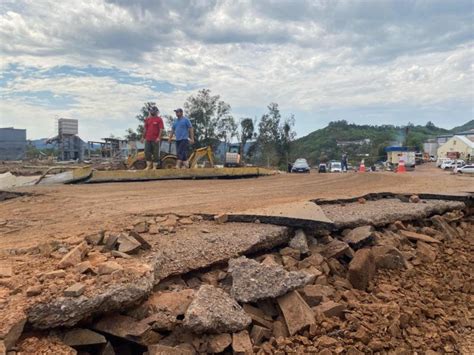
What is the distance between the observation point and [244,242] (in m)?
3.88

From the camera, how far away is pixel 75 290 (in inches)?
99.7

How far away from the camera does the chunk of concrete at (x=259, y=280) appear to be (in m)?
3.15

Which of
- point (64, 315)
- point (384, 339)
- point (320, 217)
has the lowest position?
point (384, 339)

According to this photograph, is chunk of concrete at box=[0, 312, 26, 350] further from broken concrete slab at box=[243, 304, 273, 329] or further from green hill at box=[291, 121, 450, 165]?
green hill at box=[291, 121, 450, 165]

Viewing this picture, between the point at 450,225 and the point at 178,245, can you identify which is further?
the point at 450,225

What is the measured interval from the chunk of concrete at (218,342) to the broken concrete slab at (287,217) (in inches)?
72.1

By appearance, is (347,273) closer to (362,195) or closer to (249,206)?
(249,206)

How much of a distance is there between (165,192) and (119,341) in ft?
15.2

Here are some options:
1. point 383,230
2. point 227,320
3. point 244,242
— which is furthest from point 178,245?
point 383,230

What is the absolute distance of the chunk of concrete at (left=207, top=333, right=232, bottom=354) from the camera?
2.68 metres

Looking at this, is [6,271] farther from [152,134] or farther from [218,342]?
[152,134]

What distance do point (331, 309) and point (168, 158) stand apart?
977cm

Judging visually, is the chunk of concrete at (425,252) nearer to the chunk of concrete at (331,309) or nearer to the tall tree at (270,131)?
the chunk of concrete at (331,309)

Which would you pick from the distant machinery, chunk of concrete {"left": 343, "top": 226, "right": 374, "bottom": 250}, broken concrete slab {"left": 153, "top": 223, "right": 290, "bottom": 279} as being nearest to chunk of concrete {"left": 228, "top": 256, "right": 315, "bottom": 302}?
broken concrete slab {"left": 153, "top": 223, "right": 290, "bottom": 279}
